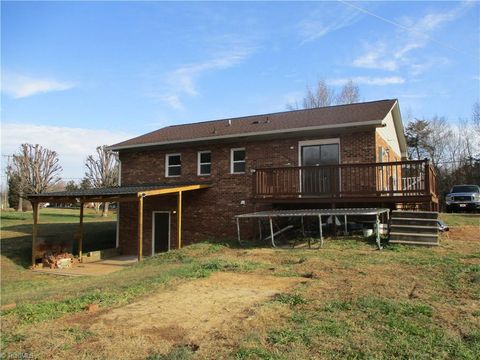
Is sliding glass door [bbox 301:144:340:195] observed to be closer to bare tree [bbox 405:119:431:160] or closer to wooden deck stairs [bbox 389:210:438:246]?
wooden deck stairs [bbox 389:210:438:246]

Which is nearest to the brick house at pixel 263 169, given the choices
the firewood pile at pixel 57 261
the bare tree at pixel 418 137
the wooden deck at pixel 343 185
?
the wooden deck at pixel 343 185

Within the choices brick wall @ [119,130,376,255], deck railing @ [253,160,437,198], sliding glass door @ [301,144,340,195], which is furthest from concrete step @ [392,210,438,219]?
brick wall @ [119,130,376,255]

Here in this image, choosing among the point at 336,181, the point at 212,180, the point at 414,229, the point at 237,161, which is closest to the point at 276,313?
the point at 414,229

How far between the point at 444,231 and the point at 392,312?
402 inches

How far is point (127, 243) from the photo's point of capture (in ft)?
65.4

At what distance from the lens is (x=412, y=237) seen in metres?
11.5

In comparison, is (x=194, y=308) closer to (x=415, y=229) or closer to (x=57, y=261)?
(x=415, y=229)

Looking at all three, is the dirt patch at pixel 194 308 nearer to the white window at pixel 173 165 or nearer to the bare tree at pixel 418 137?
the white window at pixel 173 165

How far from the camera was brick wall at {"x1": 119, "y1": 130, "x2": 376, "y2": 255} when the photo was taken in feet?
51.2

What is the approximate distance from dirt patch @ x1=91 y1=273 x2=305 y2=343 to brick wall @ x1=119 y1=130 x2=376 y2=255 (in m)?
7.86

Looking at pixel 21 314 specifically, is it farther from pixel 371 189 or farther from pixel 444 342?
pixel 371 189

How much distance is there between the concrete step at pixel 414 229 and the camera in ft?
37.7

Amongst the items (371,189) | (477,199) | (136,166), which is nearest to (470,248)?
(371,189)

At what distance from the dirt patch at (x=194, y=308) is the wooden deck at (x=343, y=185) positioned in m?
6.07
